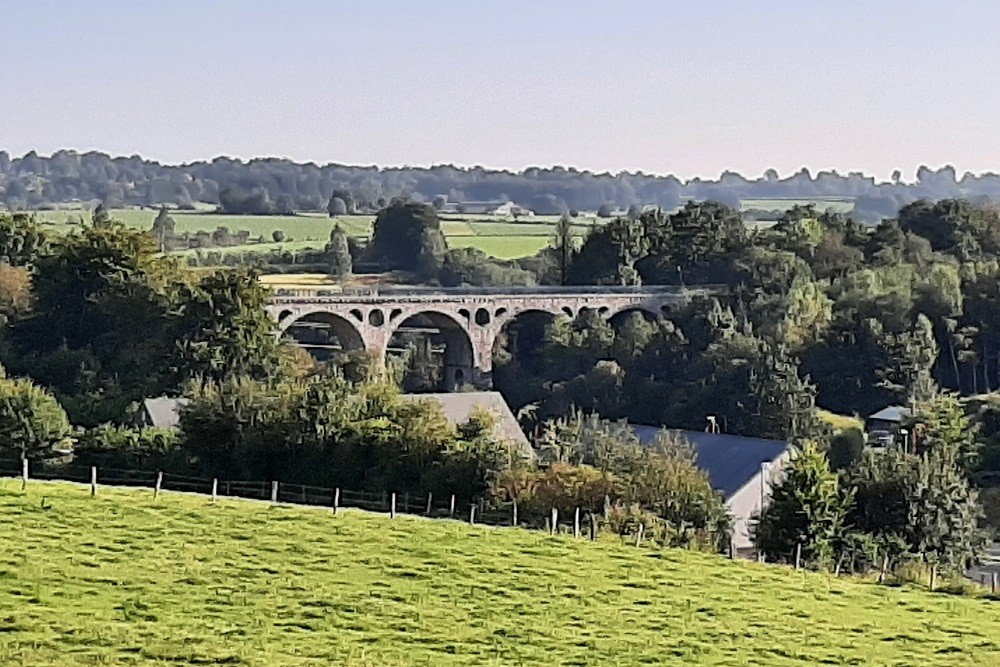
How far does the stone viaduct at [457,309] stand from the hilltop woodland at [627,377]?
1.37 meters

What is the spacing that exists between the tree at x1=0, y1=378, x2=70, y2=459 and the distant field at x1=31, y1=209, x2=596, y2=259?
81369 millimetres

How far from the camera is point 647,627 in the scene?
19141mm

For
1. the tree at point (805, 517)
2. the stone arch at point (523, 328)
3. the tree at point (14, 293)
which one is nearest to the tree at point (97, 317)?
the tree at point (14, 293)

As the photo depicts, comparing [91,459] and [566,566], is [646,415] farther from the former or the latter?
[566,566]

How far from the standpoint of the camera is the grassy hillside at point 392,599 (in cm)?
1672

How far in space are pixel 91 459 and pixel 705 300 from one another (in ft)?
156

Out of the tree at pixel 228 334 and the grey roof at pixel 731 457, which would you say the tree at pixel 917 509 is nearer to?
the grey roof at pixel 731 457

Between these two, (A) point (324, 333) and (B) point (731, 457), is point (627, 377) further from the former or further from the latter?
(B) point (731, 457)

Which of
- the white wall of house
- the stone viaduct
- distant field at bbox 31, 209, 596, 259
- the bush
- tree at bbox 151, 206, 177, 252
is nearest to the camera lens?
the bush

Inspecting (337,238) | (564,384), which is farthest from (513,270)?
(564,384)

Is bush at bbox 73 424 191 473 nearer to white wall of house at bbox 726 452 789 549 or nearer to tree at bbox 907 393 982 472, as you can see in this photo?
white wall of house at bbox 726 452 789 549

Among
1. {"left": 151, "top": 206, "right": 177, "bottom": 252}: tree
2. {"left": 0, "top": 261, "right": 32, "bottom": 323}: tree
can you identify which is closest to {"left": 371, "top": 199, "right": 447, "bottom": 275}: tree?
{"left": 151, "top": 206, "right": 177, "bottom": 252}: tree

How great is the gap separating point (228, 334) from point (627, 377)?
75.1ft

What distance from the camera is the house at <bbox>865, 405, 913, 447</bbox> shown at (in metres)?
56.0
